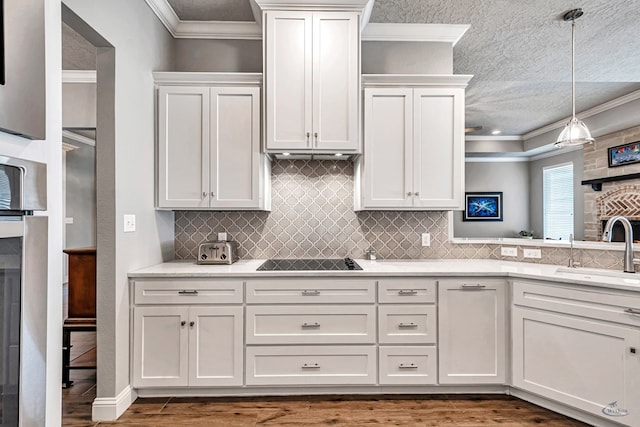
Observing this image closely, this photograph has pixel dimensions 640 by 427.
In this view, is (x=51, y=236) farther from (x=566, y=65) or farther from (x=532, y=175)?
(x=532, y=175)

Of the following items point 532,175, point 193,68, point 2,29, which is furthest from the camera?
point 532,175

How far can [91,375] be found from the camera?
277 centimetres

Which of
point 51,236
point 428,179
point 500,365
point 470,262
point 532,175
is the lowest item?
point 500,365

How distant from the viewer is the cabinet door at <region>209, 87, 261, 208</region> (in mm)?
2660

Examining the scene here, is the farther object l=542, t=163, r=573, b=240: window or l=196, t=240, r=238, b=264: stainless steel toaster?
l=542, t=163, r=573, b=240: window

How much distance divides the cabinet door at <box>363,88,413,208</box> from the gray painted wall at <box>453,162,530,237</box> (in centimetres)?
595

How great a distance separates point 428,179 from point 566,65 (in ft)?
7.61

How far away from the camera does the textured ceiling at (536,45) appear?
266 centimetres

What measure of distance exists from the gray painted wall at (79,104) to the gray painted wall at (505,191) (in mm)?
7190

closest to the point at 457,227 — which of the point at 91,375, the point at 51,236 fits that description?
the point at 91,375

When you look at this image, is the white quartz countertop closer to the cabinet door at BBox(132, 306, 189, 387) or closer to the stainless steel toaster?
the stainless steel toaster

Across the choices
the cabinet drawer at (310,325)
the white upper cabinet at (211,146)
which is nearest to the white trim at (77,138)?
the white upper cabinet at (211,146)

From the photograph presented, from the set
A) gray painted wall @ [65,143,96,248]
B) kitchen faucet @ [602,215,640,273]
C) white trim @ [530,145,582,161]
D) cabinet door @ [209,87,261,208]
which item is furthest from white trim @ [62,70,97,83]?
white trim @ [530,145,582,161]

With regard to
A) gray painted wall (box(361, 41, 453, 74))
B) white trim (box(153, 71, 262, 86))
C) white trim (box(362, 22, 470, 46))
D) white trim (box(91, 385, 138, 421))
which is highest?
white trim (box(362, 22, 470, 46))
